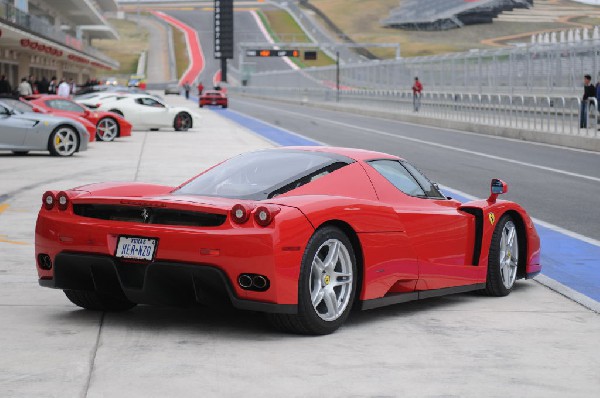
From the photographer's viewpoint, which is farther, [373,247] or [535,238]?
[535,238]

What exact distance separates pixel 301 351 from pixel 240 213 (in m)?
0.86

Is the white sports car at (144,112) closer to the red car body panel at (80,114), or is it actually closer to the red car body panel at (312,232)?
the red car body panel at (80,114)

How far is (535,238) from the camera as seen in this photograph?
944 cm

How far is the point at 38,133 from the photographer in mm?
25344

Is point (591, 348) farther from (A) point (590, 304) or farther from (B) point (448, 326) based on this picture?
(A) point (590, 304)

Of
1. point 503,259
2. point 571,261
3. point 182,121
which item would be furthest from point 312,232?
point 182,121

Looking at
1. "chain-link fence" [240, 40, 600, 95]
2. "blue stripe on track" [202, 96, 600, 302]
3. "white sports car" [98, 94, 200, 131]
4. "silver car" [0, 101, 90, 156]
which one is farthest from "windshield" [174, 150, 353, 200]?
"white sports car" [98, 94, 200, 131]

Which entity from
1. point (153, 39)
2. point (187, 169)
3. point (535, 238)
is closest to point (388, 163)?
point (535, 238)

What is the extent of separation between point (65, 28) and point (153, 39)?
257ft

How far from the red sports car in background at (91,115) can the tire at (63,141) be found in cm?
470

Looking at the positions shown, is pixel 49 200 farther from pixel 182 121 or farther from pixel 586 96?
pixel 182 121

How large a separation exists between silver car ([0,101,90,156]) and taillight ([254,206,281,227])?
1853 cm

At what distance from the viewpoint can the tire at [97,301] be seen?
25.7ft

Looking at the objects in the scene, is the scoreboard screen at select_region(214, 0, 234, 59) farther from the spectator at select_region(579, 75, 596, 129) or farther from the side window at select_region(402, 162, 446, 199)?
the side window at select_region(402, 162, 446, 199)
